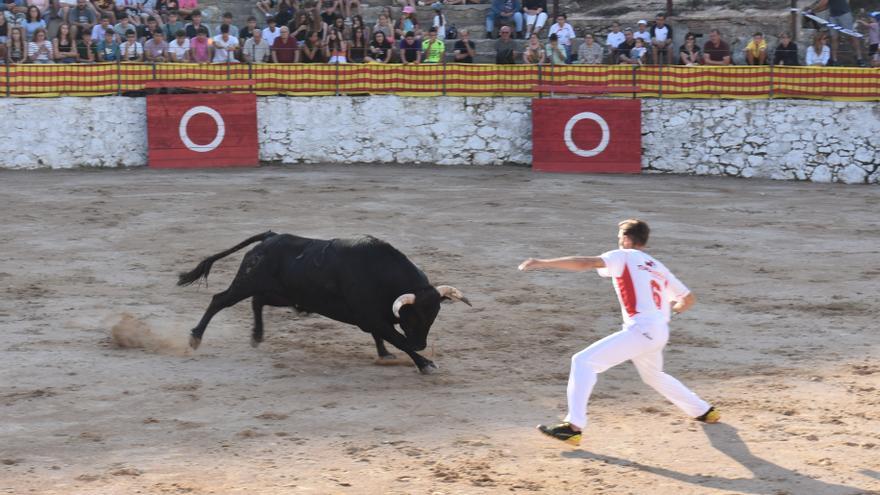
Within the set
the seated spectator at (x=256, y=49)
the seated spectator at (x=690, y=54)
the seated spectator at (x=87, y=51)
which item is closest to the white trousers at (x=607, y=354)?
the seated spectator at (x=690, y=54)

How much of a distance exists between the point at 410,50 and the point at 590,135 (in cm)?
370

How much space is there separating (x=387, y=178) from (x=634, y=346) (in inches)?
512

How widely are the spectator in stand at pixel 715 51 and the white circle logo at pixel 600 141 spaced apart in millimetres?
2269

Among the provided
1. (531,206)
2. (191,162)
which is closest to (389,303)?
(531,206)

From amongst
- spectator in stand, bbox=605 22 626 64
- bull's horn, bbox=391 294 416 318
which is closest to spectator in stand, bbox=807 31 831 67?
spectator in stand, bbox=605 22 626 64

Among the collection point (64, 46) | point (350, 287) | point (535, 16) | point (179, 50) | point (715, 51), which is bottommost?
point (350, 287)

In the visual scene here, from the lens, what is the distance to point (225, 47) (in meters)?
22.0

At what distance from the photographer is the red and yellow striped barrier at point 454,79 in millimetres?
20250

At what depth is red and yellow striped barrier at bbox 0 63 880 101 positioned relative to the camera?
2025cm

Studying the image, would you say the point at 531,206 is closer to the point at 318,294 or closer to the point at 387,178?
the point at 387,178

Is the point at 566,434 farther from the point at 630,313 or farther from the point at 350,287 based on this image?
the point at 350,287

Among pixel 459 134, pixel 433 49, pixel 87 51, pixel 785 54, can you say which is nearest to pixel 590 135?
pixel 459 134

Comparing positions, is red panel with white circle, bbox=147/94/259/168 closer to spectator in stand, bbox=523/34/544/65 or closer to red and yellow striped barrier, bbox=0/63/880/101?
red and yellow striped barrier, bbox=0/63/880/101

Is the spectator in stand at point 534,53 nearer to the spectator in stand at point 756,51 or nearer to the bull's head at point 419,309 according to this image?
the spectator in stand at point 756,51
